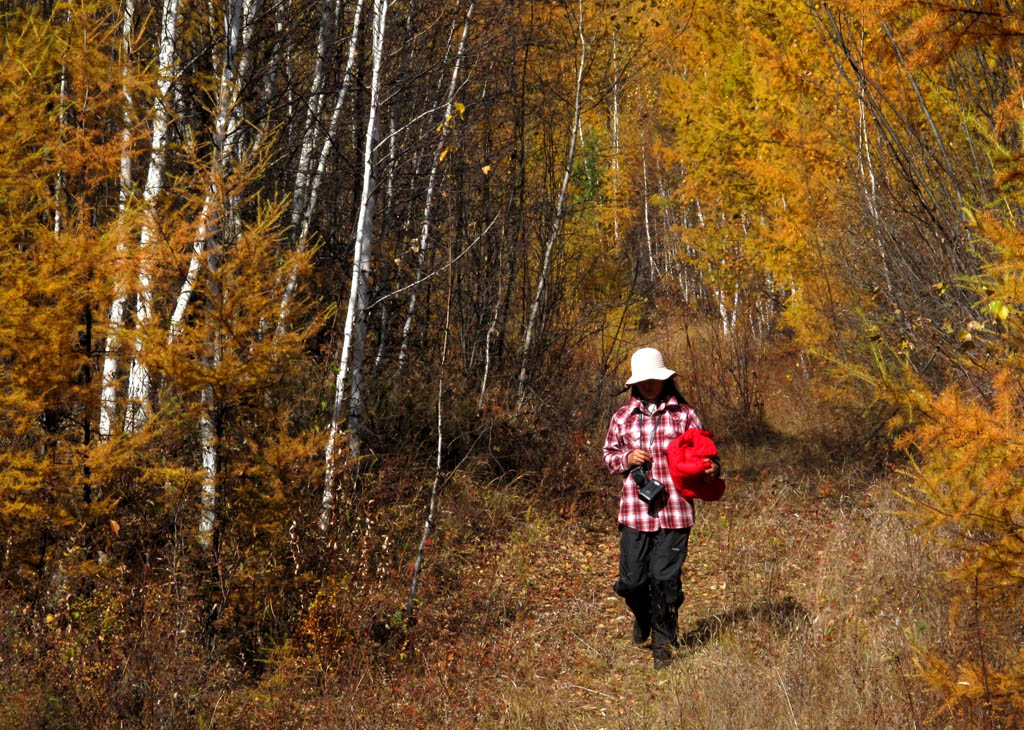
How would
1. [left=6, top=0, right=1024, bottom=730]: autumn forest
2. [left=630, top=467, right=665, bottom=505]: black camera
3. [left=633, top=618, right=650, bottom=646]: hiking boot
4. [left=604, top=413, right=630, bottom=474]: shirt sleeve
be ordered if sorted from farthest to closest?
[left=633, top=618, right=650, bottom=646]: hiking boot, [left=604, top=413, right=630, bottom=474]: shirt sleeve, [left=630, top=467, right=665, bottom=505]: black camera, [left=6, top=0, right=1024, bottom=730]: autumn forest

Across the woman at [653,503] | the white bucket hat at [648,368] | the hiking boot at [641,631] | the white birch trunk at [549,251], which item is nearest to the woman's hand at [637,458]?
the woman at [653,503]

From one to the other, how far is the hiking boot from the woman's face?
1419 mm

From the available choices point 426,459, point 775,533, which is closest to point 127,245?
point 426,459

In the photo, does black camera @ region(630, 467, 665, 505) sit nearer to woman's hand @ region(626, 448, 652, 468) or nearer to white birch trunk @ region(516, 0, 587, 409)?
woman's hand @ region(626, 448, 652, 468)

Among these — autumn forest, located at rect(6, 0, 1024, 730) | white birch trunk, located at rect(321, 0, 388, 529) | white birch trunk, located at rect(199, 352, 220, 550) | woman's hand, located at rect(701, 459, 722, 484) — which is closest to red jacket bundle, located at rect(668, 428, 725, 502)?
woman's hand, located at rect(701, 459, 722, 484)

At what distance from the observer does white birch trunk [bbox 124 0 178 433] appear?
224 inches

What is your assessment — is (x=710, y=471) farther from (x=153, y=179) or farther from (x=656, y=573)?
(x=153, y=179)

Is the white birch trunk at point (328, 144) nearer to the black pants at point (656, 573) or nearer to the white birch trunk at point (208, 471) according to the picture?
the white birch trunk at point (208, 471)

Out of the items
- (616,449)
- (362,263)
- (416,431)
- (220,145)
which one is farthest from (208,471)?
(416,431)

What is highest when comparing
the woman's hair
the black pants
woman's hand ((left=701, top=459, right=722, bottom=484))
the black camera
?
the woman's hair

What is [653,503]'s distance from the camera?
5188mm

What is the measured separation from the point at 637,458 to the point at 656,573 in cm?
68

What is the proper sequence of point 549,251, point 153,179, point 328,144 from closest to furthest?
point 153,179 < point 328,144 < point 549,251

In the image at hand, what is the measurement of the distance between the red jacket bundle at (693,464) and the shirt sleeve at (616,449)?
32cm
